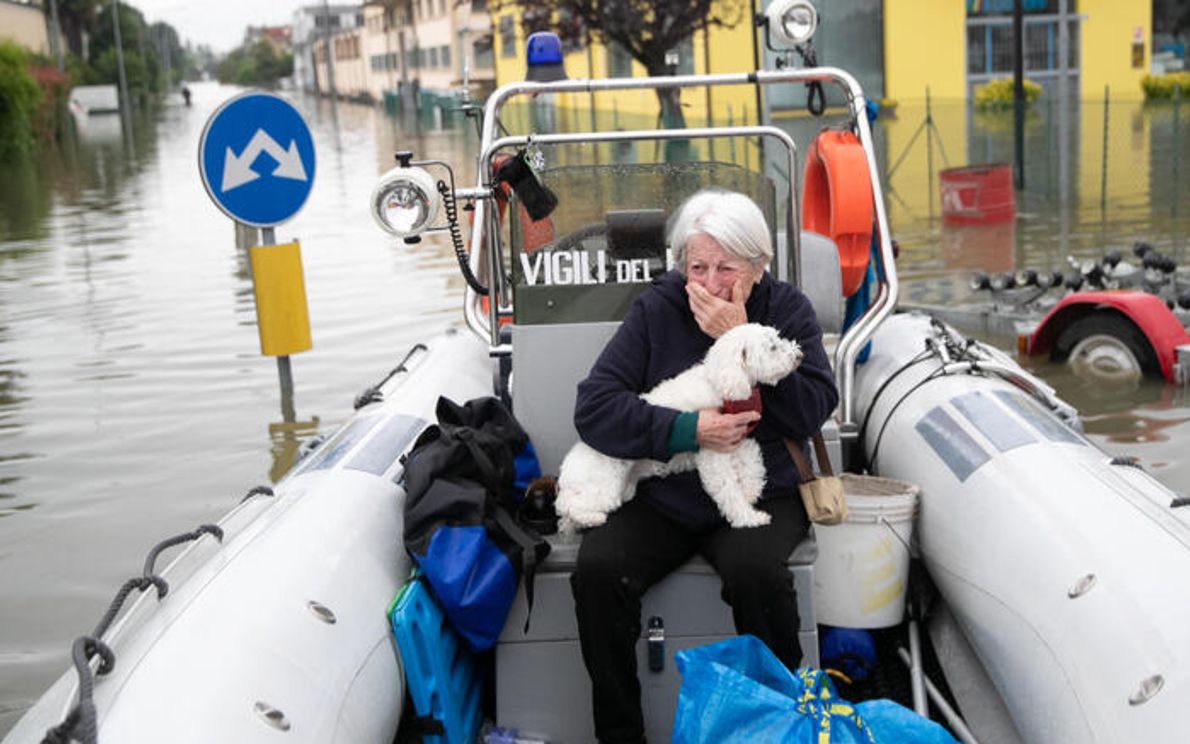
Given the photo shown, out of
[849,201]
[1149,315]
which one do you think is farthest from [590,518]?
[1149,315]

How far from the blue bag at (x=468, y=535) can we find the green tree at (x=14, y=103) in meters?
33.9

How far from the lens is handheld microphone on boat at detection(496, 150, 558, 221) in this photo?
416 centimetres

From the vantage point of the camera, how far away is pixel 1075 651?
117 inches

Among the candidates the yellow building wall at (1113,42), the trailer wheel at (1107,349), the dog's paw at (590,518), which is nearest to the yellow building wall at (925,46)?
the yellow building wall at (1113,42)

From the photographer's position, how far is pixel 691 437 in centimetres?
340

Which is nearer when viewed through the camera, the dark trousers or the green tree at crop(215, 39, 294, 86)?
the dark trousers

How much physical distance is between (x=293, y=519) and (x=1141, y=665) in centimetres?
209

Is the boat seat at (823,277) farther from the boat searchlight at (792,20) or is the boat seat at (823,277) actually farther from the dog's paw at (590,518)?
the dog's paw at (590,518)

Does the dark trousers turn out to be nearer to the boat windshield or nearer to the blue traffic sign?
the boat windshield

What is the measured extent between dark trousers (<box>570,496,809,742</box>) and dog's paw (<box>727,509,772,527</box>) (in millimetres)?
16

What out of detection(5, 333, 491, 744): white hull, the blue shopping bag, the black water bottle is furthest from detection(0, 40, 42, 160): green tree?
the blue shopping bag

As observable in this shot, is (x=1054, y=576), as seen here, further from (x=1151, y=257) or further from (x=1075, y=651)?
(x=1151, y=257)

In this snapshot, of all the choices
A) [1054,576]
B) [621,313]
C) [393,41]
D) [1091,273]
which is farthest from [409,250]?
[393,41]

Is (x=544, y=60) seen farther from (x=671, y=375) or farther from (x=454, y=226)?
(x=671, y=375)
